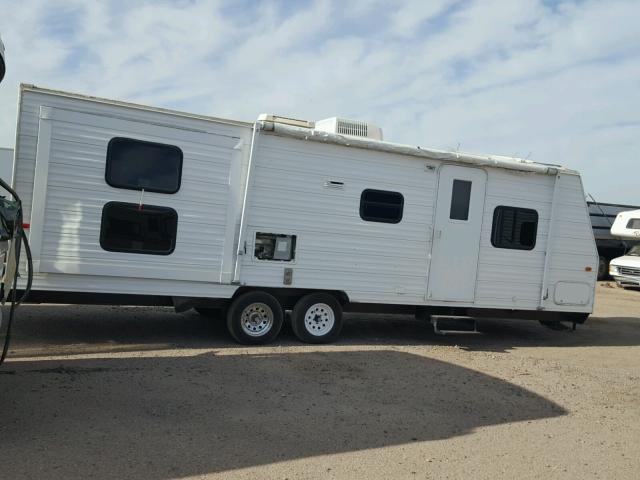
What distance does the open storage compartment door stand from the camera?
717cm

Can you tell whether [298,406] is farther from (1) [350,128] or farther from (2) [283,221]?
(1) [350,128]

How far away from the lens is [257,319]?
8258 mm

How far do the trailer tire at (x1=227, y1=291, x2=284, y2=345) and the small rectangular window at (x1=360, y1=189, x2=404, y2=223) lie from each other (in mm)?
1795

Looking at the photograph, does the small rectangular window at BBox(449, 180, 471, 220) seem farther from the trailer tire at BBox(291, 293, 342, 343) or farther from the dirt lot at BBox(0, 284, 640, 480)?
the trailer tire at BBox(291, 293, 342, 343)

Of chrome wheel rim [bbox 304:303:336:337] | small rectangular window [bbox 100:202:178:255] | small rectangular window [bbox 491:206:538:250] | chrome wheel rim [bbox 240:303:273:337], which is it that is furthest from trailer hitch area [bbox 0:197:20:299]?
small rectangular window [bbox 491:206:538:250]

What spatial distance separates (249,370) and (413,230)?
331cm

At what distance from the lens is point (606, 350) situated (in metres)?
9.78

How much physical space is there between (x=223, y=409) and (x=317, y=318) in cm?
314

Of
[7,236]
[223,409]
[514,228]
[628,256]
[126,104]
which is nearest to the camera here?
[7,236]

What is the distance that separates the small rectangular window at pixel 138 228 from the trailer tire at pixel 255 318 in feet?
3.83

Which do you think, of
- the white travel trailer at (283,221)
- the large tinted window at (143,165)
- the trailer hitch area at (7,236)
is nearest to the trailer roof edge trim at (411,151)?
the white travel trailer at (283,221)

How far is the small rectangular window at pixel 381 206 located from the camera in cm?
869

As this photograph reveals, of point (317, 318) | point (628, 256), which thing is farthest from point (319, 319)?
point (628, 256)

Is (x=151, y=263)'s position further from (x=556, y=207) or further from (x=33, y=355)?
(x=556, y=207)
